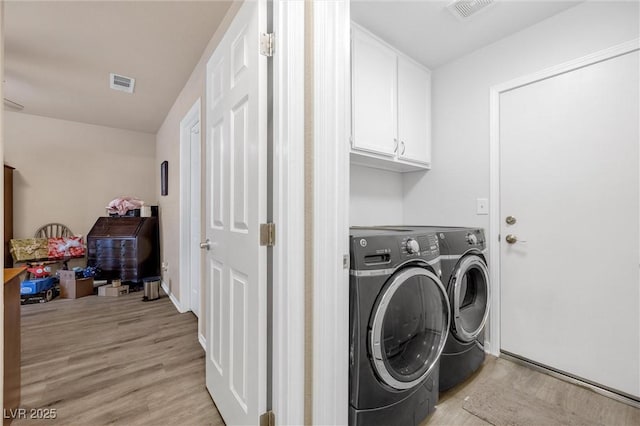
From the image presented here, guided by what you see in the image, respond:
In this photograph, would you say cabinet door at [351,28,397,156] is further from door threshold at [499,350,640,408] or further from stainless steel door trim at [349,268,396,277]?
door threshold at [499,350,640,408]

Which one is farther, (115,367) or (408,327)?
(115,367)

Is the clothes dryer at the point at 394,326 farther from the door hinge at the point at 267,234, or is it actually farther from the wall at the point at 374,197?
the wall at the point at 374,197

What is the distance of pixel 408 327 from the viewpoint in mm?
1373

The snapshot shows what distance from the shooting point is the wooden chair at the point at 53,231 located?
12.7ft

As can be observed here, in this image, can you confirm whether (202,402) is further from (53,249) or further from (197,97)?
(53,249)

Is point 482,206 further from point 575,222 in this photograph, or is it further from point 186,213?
point 186,213

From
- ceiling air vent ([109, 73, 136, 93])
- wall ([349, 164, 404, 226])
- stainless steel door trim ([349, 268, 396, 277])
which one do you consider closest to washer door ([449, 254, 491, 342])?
stainless steel door trim ([349, 268, 396, 277])

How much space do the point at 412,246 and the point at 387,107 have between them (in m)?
1.17

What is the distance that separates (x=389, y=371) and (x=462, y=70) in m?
2.30

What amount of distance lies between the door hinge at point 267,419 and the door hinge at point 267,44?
1409mm

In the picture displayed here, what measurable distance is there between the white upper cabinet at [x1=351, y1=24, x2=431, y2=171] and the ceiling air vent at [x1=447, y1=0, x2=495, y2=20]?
0.46 meters

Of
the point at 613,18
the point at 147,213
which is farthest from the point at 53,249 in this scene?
the point at 613,18

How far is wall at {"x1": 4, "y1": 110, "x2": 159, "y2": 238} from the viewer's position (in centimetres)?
379

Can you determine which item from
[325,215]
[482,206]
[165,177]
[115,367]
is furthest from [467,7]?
[165,177]
